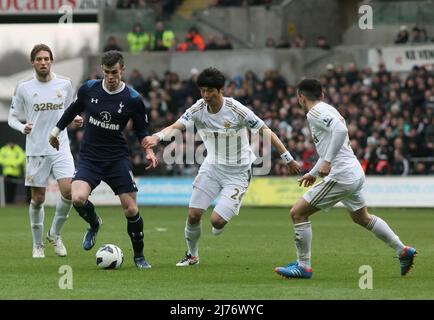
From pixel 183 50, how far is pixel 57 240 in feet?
73.9

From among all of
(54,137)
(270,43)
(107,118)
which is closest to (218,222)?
(107,118)

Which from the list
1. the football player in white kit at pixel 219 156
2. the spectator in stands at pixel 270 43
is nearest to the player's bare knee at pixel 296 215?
the football player in white kit at pixel 219 156

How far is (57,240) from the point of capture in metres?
14.6

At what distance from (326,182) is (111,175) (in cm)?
257

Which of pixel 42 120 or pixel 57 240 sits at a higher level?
pixel 42 120

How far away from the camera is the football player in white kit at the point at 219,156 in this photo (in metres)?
13.1

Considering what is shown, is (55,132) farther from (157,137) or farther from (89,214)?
(157,137)

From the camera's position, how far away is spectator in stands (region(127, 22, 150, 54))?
3672 cm

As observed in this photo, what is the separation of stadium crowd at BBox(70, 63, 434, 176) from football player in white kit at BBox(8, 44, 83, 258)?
15551 millimetres

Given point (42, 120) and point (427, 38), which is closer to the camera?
point (42, 120)

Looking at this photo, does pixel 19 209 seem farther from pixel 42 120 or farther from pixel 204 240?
pixel 42 120

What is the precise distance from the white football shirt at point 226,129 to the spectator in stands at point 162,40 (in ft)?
77.6

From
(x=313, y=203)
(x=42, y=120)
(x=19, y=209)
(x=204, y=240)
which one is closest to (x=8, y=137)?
(x=19, y=209)

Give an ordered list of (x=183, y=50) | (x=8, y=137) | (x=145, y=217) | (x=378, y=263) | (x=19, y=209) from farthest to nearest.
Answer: (x=8, y=137) → (x=183, y=50) → (x=19, y=209) → (x=145, y=217) → (x=378, y=263)
